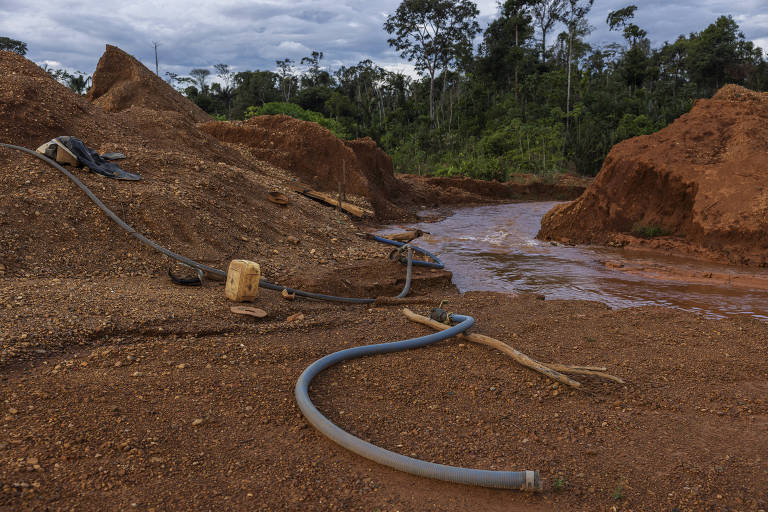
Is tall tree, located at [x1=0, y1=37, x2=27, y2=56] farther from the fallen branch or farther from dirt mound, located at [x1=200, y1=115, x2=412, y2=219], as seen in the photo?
the fallen branch

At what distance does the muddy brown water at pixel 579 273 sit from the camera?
18.3 ft

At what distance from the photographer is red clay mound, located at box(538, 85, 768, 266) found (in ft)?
24.3

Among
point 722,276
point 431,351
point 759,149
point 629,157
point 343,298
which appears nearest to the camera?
point 431,351

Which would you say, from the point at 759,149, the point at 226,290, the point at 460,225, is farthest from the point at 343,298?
the point at 460,225

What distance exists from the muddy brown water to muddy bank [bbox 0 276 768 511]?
1.51 meters

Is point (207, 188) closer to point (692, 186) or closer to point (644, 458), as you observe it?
point (644, 458)

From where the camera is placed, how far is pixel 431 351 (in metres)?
3.46

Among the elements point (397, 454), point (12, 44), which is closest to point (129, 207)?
point (397, 454)

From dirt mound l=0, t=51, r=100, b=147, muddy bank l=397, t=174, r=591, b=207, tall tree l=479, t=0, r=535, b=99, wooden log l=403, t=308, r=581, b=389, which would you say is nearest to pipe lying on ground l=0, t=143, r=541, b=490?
wooden log l=403, t=308, r=581, b=389

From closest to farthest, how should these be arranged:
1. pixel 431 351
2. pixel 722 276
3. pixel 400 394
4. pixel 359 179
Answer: pixel 400 394 < pixel 431 351 < pixel 722 276 < pixel 359 179

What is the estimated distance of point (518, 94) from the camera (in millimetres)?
29438

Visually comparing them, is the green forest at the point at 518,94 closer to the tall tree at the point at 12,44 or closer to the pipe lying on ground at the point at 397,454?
the tall tree at the point at 12,44

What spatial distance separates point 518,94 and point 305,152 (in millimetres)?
20020

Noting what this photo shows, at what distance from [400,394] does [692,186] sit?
7292 millimetres
